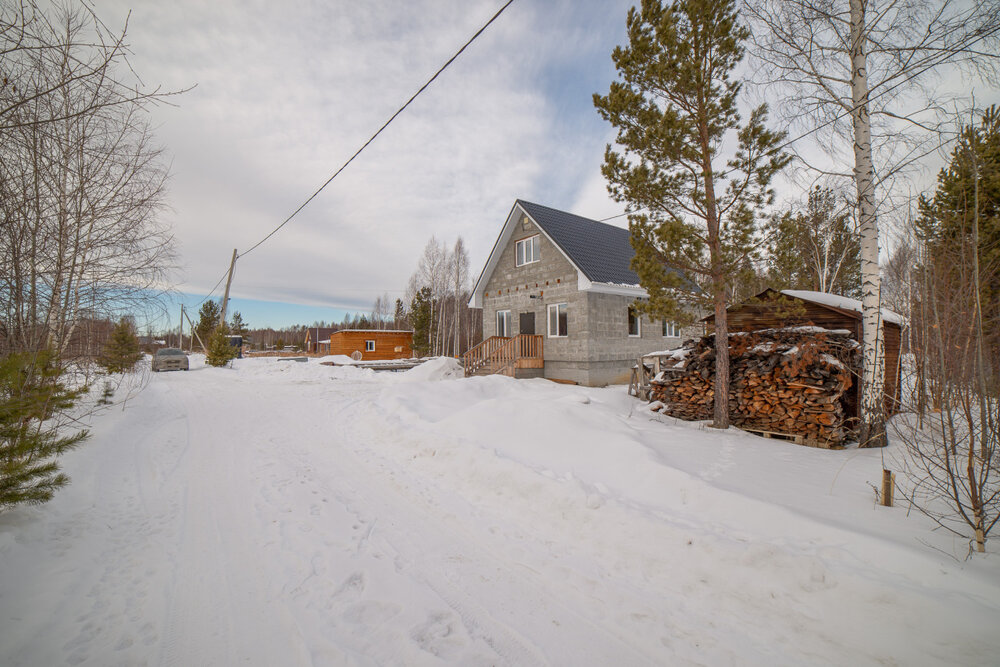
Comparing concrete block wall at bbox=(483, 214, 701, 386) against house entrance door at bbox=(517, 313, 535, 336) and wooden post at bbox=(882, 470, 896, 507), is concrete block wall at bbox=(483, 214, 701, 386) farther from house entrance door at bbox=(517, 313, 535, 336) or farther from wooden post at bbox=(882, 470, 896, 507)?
wooden post at bbox=(882, 470, 896, 507)

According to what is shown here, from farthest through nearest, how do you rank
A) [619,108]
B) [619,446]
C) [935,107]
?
[619,108], [935,107], [619,446]

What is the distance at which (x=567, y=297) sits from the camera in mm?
13945

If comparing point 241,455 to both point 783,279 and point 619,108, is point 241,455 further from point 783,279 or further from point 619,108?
point 783,279

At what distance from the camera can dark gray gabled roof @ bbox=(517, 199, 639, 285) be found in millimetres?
13836

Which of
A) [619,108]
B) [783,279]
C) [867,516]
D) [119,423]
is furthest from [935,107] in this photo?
[119,423]

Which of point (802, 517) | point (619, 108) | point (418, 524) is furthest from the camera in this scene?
point (619, 108)

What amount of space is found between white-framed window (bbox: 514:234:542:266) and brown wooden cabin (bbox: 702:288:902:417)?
25.8 feet

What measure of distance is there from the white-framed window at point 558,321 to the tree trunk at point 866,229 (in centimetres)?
863

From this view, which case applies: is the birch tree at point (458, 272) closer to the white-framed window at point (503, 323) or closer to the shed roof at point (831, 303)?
the white-framed window at point (503, 323)

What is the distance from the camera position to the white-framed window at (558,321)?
14180mm

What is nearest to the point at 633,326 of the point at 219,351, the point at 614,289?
the point at 614,289

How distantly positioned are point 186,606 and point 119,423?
737 cm

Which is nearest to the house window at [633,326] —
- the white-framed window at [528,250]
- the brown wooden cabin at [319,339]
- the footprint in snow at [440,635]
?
the white-framed window at [528,250]

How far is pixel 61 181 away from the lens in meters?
5.05
